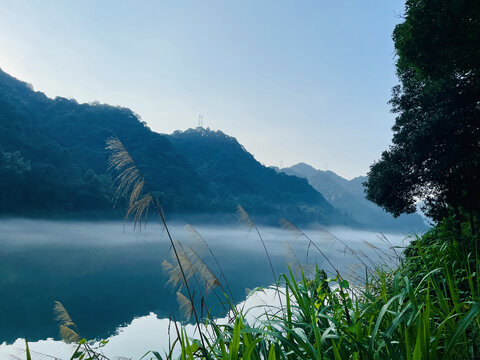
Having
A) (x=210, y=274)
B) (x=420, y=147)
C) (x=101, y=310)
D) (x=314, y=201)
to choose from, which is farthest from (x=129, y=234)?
(x=314, y=201)

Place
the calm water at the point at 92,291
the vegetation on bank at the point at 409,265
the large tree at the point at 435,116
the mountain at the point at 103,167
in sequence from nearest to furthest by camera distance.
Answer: the vegetation on bank at the point at 409,265
the large tree at the point at 435,116
the calm water at the point at 92,291
the mountain at the point at 103,167

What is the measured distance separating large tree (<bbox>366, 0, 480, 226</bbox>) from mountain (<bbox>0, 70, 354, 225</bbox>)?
370 inches

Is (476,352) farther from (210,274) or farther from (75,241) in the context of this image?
(75,241)

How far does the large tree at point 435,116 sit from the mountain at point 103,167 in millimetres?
9390

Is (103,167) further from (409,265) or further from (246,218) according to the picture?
(409,265)

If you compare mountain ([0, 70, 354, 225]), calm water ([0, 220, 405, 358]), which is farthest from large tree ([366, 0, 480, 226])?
mountain ([0, 70, 354, 225])

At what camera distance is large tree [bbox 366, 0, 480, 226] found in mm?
5219

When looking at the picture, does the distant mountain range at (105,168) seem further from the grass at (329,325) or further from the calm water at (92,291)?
the calm water at (92,291)

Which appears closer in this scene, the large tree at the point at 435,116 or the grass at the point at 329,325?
the grass at the point at 329,325

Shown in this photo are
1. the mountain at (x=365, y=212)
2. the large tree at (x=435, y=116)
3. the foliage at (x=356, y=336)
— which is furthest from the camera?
the mountain at (x=365, y=212)

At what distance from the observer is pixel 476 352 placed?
1.49 meters

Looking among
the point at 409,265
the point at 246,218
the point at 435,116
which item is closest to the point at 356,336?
the point at 246,218

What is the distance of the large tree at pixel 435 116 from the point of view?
5219mm

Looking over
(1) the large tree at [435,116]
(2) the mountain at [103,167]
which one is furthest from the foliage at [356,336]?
(2) the mountain at [103,167]
